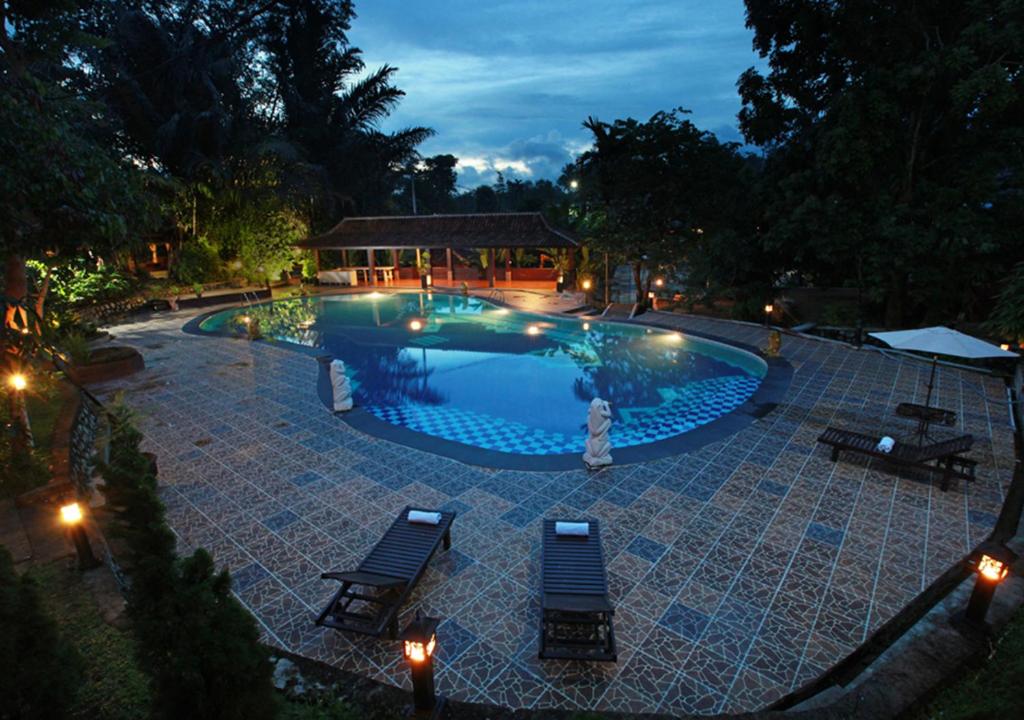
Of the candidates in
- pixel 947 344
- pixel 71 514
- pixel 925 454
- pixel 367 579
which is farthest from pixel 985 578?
pixel 71 514

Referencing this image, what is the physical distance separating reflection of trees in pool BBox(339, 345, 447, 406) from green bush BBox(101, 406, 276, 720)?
9981 millimetres

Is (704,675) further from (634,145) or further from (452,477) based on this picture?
(634,145)

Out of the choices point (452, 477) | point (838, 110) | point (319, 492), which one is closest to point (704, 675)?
point (452, 477)

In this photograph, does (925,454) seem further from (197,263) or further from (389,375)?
(197,263)

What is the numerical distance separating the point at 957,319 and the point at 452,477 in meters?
18.0

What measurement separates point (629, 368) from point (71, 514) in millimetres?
13271

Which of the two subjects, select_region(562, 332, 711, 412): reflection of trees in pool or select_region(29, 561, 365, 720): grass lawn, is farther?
select_region(562, 332, 711, 412): reflection of trees in pool

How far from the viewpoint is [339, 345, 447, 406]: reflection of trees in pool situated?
43.2 ft

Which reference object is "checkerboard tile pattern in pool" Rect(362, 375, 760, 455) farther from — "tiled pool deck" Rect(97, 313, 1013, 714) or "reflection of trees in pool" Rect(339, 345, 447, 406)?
"tiled pool deck" Rect(97, 313, 1013, 714)

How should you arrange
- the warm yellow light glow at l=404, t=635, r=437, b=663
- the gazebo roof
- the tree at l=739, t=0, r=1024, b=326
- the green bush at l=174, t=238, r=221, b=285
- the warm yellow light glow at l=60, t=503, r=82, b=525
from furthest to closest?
1. the gazebo roof
2. the green bush at l=174, t=238, r=221, b=285
3. the tree at l=739, t=0, r=1024, b=326
4. the warm yellow light glow at l=60, t=503, r=82, b=525
5. the warm yellow light glow at l=404, t=635, r=437, b=663

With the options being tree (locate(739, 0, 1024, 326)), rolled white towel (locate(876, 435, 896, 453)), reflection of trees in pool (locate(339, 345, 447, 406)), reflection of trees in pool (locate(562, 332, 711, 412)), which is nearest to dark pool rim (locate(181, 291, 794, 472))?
reflection of trees in pool (locate(339, 345, 447, 406))

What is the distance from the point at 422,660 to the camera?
3.57m

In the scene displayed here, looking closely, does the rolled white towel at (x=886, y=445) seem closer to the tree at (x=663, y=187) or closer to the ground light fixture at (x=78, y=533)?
the ground light fixture at (x=78, y=533)

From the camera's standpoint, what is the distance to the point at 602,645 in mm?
4312
